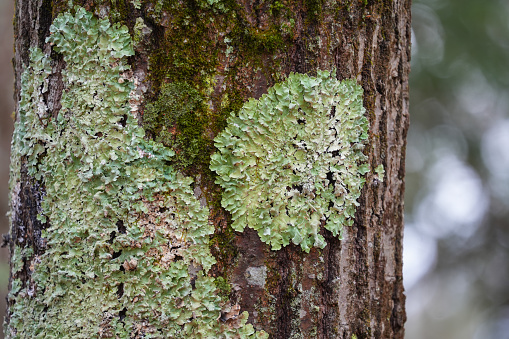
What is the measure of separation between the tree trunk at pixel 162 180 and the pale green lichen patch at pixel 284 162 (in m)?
0.03

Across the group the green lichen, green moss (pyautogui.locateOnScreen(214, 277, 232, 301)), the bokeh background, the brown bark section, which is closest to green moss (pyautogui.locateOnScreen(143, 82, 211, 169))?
the brown bark section

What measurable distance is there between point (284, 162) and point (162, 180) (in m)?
0.28

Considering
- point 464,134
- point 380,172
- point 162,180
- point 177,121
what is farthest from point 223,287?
point 464,134

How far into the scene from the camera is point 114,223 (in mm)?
811

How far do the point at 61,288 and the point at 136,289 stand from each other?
0.64ft

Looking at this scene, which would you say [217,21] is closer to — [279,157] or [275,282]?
[279,157]

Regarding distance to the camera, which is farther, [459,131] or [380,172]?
[459,131]

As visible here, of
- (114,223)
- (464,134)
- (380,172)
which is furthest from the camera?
(464,134)

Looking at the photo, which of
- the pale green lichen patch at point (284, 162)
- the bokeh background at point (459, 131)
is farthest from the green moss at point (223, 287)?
the bokeh background at point (459, 131)

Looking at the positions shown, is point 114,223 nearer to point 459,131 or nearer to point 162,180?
point 162,180

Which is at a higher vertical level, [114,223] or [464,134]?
[464,134]

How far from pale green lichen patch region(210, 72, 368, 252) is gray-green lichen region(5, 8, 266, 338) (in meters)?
0.11

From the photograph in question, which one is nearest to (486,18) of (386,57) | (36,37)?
(386,57)

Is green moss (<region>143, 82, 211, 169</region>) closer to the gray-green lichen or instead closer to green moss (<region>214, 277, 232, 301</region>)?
the gray-green lichen
